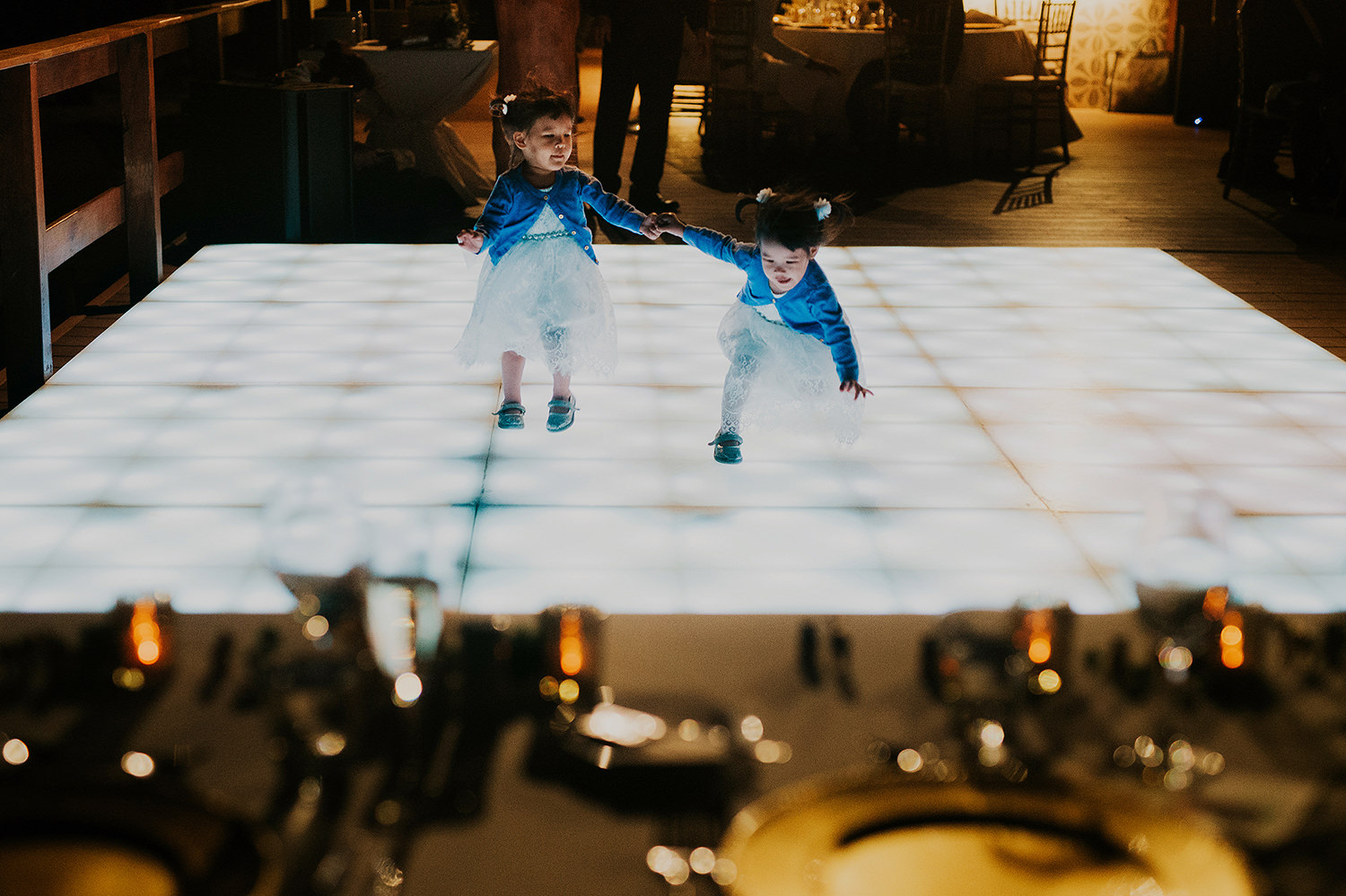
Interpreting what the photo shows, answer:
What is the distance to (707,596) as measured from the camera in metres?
2.33

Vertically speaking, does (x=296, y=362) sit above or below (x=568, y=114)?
below

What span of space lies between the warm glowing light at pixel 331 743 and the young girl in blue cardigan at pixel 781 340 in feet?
4.94

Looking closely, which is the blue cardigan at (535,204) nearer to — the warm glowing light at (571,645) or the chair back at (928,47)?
the warm glowing light at (571,645)

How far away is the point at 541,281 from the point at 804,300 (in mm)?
734

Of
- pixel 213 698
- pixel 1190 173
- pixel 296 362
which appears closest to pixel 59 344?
pixel 296 362

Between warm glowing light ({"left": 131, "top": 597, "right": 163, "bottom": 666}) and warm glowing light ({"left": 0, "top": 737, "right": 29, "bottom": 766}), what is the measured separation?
0.33 meters

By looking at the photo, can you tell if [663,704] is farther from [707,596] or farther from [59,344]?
[59,344]

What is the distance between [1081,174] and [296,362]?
232 inches

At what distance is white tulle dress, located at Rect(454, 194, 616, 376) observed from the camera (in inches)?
125

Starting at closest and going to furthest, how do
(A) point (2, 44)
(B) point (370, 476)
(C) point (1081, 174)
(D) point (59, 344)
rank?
(B) point (370, 476) < (D) point (59, 344) < (A) point (2, 44) < (C) point (1081, 174)

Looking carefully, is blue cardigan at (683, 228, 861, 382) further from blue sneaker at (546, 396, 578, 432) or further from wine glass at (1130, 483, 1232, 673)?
wine glass at (1130, 483, 1232, 673)

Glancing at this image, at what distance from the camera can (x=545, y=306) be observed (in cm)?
319

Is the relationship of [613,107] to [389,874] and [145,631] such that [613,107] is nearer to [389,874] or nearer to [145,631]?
[145,631]

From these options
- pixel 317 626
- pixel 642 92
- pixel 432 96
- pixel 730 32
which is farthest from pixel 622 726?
pixel 730 32
